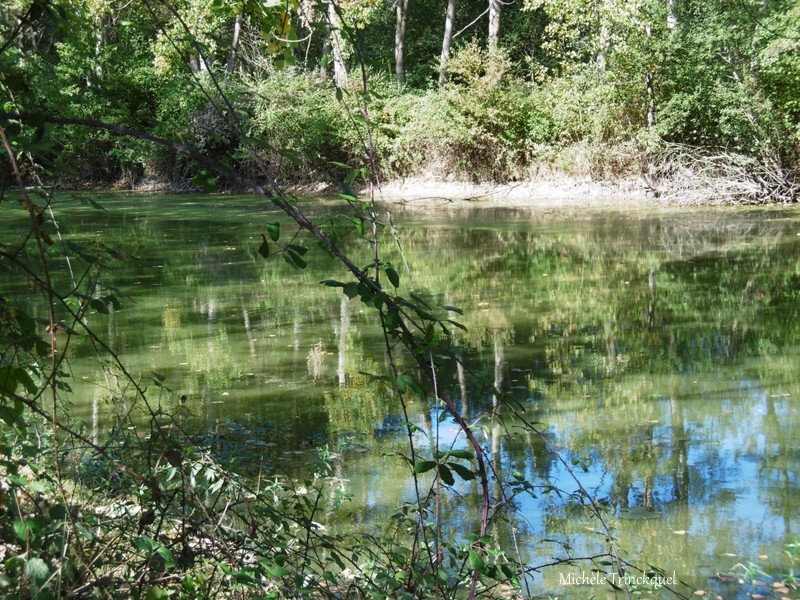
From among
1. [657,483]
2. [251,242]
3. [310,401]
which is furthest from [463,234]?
[657,483]

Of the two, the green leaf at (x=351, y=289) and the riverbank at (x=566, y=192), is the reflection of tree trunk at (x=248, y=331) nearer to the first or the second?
the green leaf at (x=351, y=289)

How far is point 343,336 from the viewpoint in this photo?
9781 millimetres

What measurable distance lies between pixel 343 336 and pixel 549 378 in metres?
2.60

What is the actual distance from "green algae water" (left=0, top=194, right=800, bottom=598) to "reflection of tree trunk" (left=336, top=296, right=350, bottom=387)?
3cm

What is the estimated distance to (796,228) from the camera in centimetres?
1750

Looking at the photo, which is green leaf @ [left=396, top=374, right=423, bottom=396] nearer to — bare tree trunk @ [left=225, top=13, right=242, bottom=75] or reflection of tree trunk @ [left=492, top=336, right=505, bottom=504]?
reflection of tree trunk @ [left=492, top=336, right=505, bottom=504]

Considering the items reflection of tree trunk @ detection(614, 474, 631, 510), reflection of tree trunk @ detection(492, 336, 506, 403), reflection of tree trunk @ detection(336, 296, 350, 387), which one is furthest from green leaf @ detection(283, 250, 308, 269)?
reflection of tree trunk @ detection(336, 296, 350, 387)

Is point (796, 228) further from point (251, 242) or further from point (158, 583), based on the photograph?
point (158, 583)

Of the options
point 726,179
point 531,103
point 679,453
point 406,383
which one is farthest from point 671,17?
point 406,383

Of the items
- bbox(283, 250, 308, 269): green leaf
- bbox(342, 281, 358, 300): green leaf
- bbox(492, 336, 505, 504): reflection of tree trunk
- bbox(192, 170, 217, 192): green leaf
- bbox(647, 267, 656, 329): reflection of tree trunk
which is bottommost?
bbox(492, 336, 505, 504): reflection of tree trunk

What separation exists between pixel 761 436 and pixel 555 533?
2.23m

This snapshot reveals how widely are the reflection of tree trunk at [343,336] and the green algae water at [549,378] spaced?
3 cm

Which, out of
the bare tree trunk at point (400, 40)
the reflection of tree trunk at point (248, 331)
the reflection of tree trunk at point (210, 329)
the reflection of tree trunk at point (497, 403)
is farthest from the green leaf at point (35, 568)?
the bare tree trunk at point (400, 40)

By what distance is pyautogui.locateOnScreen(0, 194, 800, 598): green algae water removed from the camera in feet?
16.1
